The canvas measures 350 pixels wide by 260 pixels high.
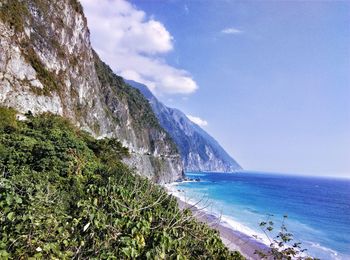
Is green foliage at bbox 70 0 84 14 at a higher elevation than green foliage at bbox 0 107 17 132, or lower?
higher

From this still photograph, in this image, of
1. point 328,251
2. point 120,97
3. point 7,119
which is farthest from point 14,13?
point 120,97

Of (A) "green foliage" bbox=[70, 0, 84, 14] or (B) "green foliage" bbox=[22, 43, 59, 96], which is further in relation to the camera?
(A) "green foliage" bbox=[70, 0, 84, 14]

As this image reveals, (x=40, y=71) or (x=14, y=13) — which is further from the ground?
(x=14, y=13)

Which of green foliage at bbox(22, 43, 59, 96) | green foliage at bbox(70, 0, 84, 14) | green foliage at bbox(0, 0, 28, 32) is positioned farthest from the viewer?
green foliage at bbox(70, 0, 84, 14)

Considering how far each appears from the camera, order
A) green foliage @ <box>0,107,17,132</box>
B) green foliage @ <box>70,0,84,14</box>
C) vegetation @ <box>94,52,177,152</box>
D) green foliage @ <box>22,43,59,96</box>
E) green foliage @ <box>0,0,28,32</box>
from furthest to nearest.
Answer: vegetation @ <box>94,52,177,152</box> → green foliage @ <box>70,0,84,14</box> → green foliage @ <box>22,43,59,96</box> → green foliage @ <box>0,0,28,32</box> → green foliage @ <box>0,107,17,132</box>

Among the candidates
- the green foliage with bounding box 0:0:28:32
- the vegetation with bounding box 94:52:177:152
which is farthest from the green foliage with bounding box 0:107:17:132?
the vegetation with bounding box 94:52:177:152

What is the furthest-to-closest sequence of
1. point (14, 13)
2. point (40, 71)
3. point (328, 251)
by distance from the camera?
point (40, 71) → point (14, 13) → point (328, 251)

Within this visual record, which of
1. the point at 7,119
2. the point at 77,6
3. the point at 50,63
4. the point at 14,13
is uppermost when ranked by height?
the point at 77,6

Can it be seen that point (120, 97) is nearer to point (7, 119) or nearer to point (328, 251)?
point (7, 119)

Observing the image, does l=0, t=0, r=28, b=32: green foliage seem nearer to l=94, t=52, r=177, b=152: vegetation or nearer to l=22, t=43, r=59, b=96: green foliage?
l=22, t=43, r=59, b=96: green foliage
